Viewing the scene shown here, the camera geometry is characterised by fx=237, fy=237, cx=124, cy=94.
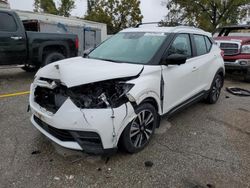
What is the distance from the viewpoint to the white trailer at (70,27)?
12.3m

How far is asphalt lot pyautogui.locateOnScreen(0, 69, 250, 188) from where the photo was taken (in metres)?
2.70

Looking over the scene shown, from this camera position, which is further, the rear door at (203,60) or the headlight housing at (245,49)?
the headlight housing at (245,49)

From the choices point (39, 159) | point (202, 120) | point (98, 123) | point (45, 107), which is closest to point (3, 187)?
point (39, 159)

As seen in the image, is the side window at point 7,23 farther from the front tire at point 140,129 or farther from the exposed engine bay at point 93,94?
the front tire at point 140,129

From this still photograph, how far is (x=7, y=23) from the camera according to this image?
682 cm

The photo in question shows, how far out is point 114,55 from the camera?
3.90 metres

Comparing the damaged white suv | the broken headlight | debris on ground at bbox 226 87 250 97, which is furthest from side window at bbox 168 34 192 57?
debris on ground at bbox 226 87 250 97

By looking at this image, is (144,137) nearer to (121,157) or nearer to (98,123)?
(121,157)

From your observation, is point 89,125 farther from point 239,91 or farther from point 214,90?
point 239,91

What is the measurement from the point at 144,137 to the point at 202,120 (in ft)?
5.67

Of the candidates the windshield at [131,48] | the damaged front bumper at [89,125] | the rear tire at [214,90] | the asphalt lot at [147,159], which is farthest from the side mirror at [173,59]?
the rear tire at [214,90]

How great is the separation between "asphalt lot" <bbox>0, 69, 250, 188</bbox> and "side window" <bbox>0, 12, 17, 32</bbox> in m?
3.39

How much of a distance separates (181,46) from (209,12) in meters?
22.5

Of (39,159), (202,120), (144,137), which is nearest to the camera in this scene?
(39,159)
